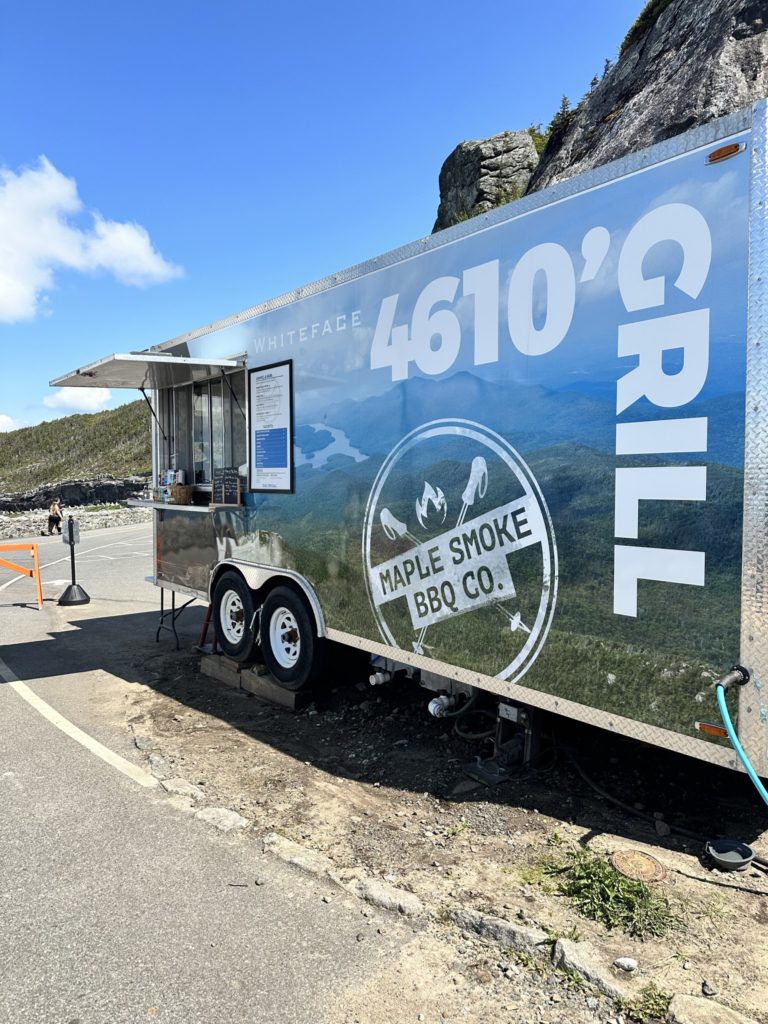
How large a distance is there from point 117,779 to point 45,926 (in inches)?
66.1

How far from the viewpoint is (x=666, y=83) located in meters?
12.2

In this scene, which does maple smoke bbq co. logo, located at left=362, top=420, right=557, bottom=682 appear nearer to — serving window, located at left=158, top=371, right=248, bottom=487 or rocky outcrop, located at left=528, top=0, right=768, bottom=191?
serving window, located at left=158, top=371, right=248, bottom=487

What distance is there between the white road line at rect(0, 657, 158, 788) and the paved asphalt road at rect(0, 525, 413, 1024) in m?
0.07

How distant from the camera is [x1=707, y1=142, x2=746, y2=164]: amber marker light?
130 inches

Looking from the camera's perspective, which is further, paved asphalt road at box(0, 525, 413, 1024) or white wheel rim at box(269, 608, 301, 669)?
white wheel rim at box(269, 608, 301, 669)

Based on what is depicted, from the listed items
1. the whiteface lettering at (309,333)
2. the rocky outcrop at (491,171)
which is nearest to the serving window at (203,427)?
the whiteface lettering at (309,333)

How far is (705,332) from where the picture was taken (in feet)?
11.0

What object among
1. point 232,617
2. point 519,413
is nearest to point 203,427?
point 232,617

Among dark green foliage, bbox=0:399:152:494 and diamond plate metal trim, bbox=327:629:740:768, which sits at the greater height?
dark green foliage, bbox=0:399:152:494

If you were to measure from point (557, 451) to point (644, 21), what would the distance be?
15503 millimetres

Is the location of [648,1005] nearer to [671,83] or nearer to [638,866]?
[638,866]

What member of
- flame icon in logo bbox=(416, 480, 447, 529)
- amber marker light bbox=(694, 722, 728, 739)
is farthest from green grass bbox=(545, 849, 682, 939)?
flame icon in logo bbox=(416, 480, 447, 529)

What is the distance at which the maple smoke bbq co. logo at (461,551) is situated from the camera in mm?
4184

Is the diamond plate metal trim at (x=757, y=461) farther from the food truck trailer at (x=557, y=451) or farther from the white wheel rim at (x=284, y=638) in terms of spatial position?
the white wheel rim at (x=284, y=638)
